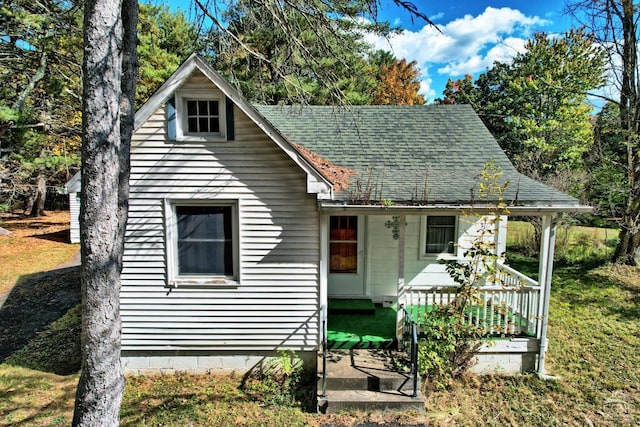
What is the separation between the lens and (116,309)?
3.95 metres

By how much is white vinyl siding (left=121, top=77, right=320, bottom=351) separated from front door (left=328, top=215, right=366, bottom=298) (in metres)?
2.02

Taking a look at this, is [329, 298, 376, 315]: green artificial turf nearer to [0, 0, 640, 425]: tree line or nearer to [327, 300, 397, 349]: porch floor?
[327, 300, 397, 349]: porch floor

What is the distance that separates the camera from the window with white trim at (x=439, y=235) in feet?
27.1

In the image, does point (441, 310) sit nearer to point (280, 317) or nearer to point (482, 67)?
point (280, 317)

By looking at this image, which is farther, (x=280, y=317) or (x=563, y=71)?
(x=563, y=71)

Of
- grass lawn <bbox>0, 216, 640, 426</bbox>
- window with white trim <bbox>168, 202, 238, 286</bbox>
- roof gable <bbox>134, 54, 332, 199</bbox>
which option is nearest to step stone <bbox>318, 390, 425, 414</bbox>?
grass lawn <bbox>0, 216, 640, 426</bbox>

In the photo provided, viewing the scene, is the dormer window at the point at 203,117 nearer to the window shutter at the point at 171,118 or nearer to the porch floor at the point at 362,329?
the window shutter at the point at 171,118

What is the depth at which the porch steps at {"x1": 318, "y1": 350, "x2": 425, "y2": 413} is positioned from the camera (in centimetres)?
528

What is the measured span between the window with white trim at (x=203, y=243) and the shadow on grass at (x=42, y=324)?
287 centimetres

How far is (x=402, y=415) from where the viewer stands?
5184mm

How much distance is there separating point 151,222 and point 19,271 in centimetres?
1059

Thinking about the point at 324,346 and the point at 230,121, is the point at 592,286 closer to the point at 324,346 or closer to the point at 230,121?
the point at 324,346

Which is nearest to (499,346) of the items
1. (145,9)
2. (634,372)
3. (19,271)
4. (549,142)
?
(634,372)

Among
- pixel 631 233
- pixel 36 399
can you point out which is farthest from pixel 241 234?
pixel 631 233
